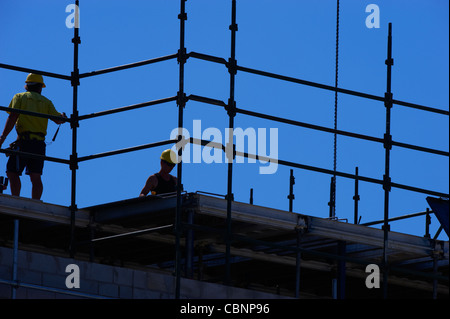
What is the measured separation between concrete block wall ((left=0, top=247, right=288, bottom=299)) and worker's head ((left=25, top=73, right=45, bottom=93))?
349 cm

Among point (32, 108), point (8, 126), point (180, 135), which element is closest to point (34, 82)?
point (32, 108)

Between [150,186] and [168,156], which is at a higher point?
[168,156]

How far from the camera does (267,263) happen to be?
19797 mm

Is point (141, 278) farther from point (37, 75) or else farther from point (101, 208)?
point (37, 75)

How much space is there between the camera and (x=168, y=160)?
19109 mm

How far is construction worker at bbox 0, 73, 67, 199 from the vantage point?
18.7m

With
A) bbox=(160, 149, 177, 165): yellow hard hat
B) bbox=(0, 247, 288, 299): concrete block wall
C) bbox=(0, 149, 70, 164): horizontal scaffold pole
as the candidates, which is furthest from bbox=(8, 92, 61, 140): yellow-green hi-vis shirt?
bbox=(0, 247, 288, 299): concrete block wall

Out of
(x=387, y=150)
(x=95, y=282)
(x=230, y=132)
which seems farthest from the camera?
(x=387, y=150)

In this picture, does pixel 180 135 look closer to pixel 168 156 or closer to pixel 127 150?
pixel 127 150

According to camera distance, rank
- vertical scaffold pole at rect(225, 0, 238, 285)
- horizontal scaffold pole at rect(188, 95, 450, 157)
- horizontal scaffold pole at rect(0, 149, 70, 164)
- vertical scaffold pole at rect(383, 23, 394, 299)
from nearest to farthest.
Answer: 1. vertical scaffold pole at rect(225, 0, 238, 285)
2. horizontal scaffold pole at rect(188, 95, 450, 157)
3. horizontal scaffold pole at rect(0, 149, 70, 164)
4. vertical scaffold pole at rect(383, 23, 394, 299)

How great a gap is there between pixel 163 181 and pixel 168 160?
412 mm

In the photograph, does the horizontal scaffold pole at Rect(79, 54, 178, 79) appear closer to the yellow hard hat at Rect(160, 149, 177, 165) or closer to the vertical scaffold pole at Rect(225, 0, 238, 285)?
the vertical scaffold pole at Rect(225, 0, 238, 285)

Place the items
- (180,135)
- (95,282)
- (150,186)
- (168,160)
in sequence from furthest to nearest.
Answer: (168,160)
(150,186)
(180,135)
(95,282)
